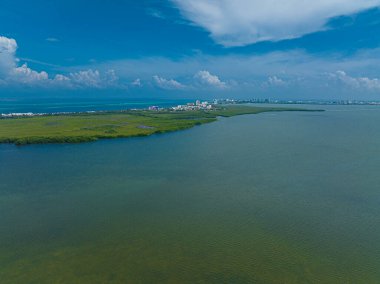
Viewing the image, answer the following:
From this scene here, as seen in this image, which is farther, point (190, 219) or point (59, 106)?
point (59, 106)

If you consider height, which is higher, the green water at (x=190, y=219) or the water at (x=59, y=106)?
the water at (x=59, y=106)

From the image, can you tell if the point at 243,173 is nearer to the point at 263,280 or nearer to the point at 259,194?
the point at 259,194

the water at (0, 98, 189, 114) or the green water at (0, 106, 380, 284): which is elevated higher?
the water at (0, 98, 189, 114)

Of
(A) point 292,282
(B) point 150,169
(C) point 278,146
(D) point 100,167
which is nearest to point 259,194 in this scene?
(A) point 292,282

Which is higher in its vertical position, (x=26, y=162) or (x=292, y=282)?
(x=26, y=162)

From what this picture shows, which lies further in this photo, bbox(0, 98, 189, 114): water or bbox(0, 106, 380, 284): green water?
bbox(0, 98, 189, 114): water

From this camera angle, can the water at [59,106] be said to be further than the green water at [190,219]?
Yes

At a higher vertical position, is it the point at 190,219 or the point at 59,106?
the point at 59,106

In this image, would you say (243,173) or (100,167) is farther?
(100,167)
